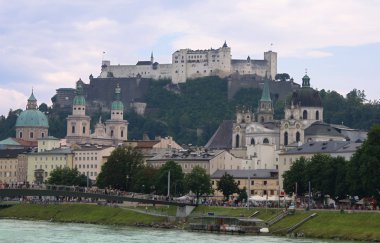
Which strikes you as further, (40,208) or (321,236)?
(40,208)

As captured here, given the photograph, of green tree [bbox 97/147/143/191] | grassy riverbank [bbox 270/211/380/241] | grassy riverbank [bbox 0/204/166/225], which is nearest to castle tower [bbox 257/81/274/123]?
green tree [bbox 97/147/143/191]

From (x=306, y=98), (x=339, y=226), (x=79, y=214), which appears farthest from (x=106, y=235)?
(x=306, y=98)

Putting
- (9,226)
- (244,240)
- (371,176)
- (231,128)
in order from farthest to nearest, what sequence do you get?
(231,128) < (9,226) < (371,176) < (244,240)

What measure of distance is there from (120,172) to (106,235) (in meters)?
41.3

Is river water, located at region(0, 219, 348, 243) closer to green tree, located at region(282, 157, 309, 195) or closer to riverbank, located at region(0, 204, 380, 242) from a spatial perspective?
riverbank, located at region(0, 204, 380, 242)

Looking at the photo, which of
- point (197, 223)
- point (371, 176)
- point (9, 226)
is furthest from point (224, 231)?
point (9, 226)

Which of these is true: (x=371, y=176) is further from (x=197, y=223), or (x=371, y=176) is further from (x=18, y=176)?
(x=18, y=176)

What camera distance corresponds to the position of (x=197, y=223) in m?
95.8

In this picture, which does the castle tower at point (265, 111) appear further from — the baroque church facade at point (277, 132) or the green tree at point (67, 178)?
the green tree at point (67, 178)

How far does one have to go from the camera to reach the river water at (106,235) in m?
80.9

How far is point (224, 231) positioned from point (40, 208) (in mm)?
34606

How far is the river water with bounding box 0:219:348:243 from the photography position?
80.9 metres

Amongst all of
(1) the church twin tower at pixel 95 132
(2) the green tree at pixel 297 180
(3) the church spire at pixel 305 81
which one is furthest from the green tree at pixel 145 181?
(1) the church twin tower at pixel 95 132

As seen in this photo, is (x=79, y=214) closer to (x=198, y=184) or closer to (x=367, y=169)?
(x=198, y=184)
